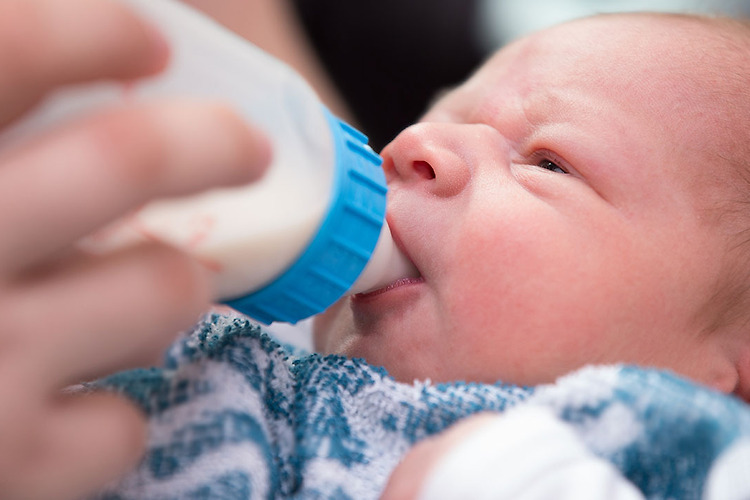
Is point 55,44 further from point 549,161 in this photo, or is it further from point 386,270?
point 549,161

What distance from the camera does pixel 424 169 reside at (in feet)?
2.88

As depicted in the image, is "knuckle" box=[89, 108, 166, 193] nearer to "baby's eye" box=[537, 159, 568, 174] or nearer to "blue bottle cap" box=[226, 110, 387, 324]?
"blue bottle cap" box=[226, 110, 387, 324]

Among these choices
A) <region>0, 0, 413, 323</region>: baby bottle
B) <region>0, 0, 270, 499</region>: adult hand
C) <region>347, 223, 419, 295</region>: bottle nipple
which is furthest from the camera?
<region>347, 223, 419, 295</region>: bottle nipple

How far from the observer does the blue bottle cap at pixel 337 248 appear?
2.10ft

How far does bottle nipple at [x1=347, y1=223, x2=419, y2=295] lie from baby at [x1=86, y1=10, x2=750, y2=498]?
0.01 metres

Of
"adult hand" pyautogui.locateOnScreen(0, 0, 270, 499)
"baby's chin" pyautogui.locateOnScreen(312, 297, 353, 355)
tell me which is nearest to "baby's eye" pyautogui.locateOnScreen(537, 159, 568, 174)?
"baby's chin" pyautogui.locateOnScreen(312, 297, 353, 355)

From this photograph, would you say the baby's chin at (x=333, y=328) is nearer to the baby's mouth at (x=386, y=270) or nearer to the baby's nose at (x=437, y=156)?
the baby's mouth at (x=386, y=270)

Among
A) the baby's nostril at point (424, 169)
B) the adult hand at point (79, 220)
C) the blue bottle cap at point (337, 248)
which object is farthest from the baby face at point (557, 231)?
the adult hand at point (79, 220)

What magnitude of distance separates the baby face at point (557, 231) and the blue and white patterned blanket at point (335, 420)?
0.07m

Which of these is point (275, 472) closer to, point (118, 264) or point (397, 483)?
point (397, 483)

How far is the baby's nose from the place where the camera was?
0.84 metres

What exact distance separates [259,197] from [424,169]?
1.02 ft

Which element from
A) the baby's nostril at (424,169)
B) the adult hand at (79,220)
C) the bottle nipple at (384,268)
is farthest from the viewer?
the baby's nostril at (424,169)

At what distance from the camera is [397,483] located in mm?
618
